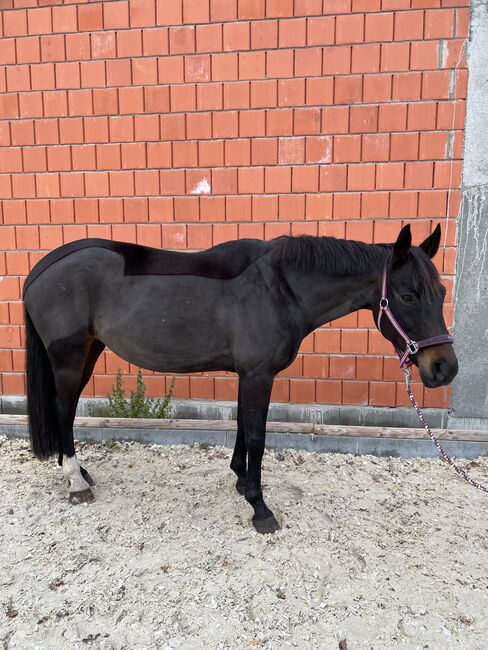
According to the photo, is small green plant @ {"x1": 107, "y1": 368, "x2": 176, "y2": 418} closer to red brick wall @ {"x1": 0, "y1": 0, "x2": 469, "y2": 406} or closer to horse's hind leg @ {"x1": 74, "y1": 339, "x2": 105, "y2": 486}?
red brick wall @ {"x1": 0, "y1": 0, "x2": 469, "y2": 406}

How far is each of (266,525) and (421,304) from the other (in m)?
1.44

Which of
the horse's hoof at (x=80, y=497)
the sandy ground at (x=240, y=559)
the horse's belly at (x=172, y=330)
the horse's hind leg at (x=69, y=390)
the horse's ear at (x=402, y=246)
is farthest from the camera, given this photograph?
the horse's hoof at (x=80, y=497)

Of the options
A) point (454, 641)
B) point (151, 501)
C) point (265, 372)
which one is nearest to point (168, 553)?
point (151, 501)

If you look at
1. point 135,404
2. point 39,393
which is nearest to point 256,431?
point 39,393

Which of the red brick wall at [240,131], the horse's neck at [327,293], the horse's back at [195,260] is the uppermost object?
the red brick wall at [240,131]

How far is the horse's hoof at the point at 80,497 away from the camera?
8.88 ft

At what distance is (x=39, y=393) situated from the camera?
2.76 m

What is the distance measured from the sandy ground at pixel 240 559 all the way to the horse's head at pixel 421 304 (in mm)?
954

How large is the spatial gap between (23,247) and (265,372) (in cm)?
273

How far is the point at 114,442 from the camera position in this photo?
353cm

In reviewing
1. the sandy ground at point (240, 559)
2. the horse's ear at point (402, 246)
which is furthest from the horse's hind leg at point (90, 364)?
the horse's ear at point (402, 246)

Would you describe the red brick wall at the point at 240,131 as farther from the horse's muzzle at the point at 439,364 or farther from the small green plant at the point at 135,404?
the horse's muzzle at the point at 439,364

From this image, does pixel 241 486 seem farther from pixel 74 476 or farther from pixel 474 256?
pixel 474 256

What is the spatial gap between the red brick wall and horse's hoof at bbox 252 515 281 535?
146 cm
